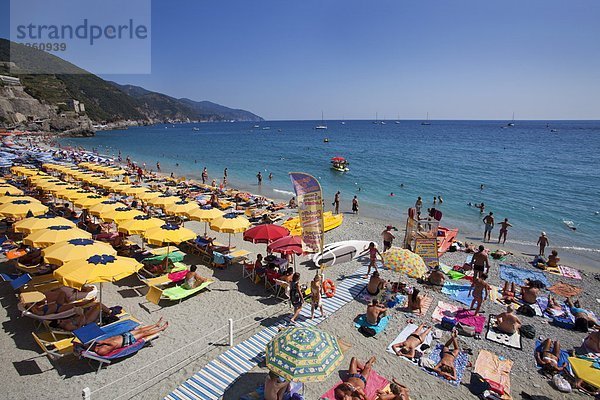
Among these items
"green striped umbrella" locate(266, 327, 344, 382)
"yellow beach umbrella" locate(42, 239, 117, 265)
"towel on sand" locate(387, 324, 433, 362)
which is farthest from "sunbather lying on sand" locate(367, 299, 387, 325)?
"yellow beach umbrella" locate(42, 239, 117, 265)

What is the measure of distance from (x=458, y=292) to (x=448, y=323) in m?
2.17

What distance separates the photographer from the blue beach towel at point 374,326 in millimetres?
7923

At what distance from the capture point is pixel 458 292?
33.2 feet

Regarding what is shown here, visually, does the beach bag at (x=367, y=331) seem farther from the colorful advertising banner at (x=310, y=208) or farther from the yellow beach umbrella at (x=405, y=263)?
the colorful advertising banner at (x=310, y=208)

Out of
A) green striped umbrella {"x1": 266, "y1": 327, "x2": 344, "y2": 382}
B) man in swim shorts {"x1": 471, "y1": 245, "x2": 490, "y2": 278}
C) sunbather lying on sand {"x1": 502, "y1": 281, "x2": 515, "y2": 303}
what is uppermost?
green striped umbrella {"x1": 266, "y1": 327, "x2": 344, "y2": 382}

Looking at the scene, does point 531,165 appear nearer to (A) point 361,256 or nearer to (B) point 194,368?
(A) point 361,256

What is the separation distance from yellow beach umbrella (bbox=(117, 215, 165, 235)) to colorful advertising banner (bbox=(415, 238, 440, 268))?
8.60 m

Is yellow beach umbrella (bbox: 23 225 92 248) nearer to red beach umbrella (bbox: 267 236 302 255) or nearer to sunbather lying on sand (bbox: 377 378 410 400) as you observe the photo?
red beach umbrella (bbox: 267 236 302 255)

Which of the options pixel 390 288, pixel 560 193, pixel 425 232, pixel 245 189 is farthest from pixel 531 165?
pixel 390 288

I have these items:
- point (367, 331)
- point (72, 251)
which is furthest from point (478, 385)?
point (72, 251)

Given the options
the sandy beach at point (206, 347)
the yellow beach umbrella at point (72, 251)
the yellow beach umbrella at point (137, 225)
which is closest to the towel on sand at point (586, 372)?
the sandy beach at point (206, 347)

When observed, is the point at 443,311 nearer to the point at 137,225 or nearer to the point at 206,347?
the point at 206,347

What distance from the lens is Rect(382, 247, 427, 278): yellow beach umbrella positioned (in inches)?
331

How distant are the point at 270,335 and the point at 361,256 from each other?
5.98 metres
